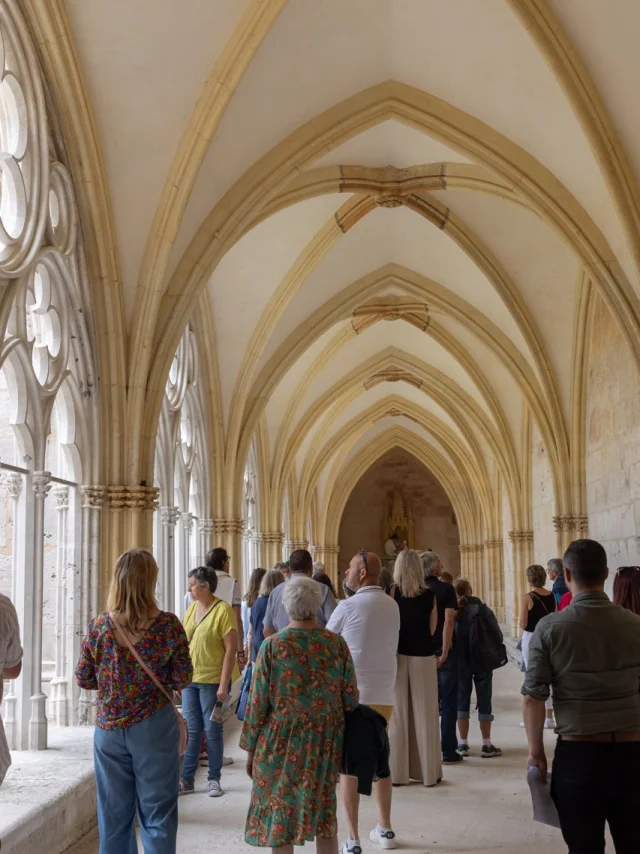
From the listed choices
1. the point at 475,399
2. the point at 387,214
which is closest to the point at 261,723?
the point at 387,214

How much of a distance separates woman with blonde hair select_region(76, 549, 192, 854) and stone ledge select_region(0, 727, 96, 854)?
27.9 inches

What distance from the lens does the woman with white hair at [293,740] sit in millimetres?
3018

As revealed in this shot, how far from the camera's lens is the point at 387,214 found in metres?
10.7

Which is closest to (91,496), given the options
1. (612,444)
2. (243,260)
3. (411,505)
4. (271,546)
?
(243,260)

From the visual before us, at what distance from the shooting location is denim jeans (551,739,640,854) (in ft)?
8.34

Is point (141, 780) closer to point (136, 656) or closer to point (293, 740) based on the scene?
point (136, 656)

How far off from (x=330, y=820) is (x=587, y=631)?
114cm

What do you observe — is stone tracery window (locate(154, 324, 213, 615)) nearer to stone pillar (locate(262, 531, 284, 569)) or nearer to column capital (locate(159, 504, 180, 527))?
column capital (locate(159, 504, 180, 527))

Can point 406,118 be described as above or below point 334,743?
above

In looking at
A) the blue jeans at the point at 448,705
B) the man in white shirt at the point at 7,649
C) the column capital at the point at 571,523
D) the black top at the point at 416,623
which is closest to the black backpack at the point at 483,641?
the blue jeans at the point at 448,705

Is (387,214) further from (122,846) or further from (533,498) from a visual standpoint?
(122,846)

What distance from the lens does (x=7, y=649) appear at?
114 inches

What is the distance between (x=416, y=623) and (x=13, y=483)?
2.54 m

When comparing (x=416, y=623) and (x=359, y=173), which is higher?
(x=359, y=173)
